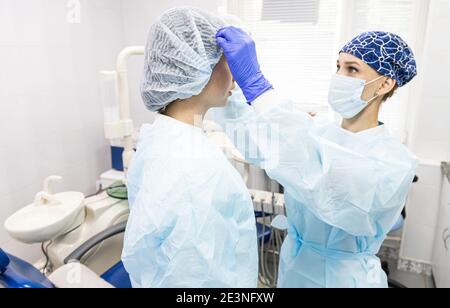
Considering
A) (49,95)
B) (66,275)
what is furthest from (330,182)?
(49,95)

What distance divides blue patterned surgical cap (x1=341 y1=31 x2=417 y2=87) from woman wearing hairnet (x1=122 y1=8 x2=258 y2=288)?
49 centimetres

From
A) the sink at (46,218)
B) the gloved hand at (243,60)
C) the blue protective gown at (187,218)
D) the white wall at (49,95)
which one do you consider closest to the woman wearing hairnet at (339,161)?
the gloved hand at (243,60)

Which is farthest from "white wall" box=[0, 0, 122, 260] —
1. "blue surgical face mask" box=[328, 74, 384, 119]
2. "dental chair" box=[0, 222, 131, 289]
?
"blue surgical face mask" box=[328, 74, 384, 119]

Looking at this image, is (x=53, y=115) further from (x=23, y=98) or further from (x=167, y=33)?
(x=167, y=33)

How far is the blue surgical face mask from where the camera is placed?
1.06 meters

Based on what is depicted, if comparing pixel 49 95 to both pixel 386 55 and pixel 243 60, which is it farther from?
pixel 386 55

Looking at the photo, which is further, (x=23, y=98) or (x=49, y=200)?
(x=23, y=98)

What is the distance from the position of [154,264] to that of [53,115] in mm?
1530

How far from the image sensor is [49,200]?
1617 mm

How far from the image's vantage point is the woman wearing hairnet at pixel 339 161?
0.81 meters

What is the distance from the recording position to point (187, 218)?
737mm
